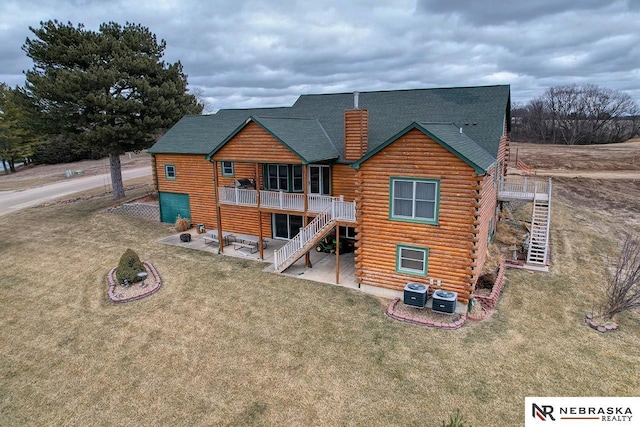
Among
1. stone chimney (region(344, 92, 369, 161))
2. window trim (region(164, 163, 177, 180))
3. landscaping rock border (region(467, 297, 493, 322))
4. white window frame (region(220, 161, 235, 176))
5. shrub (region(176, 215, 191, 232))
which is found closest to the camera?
landscaping rock border (region(467, 297, 493, 322))

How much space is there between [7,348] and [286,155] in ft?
37.8

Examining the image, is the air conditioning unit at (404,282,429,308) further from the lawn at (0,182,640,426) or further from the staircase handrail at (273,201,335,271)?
the staircase handrail at (273,201,335,271)

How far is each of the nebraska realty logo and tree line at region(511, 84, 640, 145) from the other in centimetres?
8045

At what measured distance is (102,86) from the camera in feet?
80.7

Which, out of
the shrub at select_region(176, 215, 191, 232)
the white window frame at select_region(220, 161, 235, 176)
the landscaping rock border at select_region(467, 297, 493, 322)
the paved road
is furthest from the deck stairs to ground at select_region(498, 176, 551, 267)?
the paved road

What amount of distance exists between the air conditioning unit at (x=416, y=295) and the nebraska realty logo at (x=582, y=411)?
177 inches

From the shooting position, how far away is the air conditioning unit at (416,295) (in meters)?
13.0

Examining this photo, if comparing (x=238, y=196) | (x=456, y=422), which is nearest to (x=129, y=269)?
(x=238, y=196)

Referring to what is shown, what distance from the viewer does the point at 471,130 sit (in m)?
17.2

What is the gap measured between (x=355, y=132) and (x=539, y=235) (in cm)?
1001

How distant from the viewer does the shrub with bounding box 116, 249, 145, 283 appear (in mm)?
15602

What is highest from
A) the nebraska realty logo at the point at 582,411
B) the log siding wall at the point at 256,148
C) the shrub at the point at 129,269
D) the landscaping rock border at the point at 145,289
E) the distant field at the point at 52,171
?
the log siding wall at the point at 256,148

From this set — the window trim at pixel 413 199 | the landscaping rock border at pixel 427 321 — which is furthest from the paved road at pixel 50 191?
the landscaping rock border at pixel 427 321

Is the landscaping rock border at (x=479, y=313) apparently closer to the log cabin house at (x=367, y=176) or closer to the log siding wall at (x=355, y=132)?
the log cabin house at (x=367, y=176)
